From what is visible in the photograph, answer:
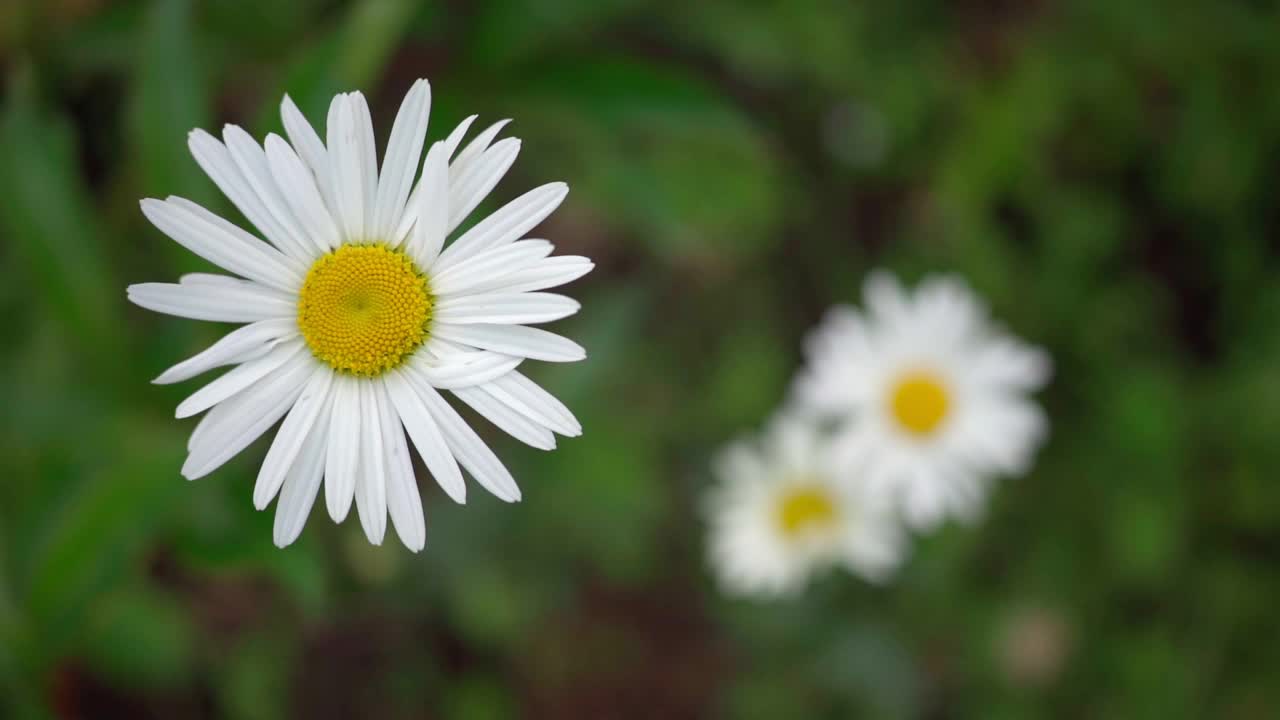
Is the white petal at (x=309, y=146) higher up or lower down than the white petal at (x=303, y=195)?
higher up

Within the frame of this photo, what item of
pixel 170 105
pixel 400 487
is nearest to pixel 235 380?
pixel 400 487

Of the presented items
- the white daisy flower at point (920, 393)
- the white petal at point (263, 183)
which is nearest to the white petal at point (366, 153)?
the white petal at point (263, 183)

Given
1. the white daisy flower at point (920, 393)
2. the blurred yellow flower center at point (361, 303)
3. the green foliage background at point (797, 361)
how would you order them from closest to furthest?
the blurred yellow flower center at point (361, 303) → the white daisy flower at point (920, 393) → the green foliage background at point (797, 361)

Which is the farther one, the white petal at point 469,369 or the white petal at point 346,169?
the white petal at point 469,369

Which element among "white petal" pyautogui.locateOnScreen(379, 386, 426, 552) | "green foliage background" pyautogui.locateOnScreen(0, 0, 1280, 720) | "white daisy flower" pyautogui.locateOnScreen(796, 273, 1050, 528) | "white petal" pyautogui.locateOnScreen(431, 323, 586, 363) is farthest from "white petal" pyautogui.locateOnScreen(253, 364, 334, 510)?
"white daisy flower" pyautogui.locateOnScreen(796, 273, 1050, 528)

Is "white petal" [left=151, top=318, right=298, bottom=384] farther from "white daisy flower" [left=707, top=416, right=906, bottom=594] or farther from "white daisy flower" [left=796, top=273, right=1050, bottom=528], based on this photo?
"white daisy flower" [left=707, top=416, right=906, bottom=594]

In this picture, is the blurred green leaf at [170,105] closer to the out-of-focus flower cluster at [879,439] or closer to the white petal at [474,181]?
the white petal at [474,181]

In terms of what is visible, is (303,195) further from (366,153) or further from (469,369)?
(469,369)
